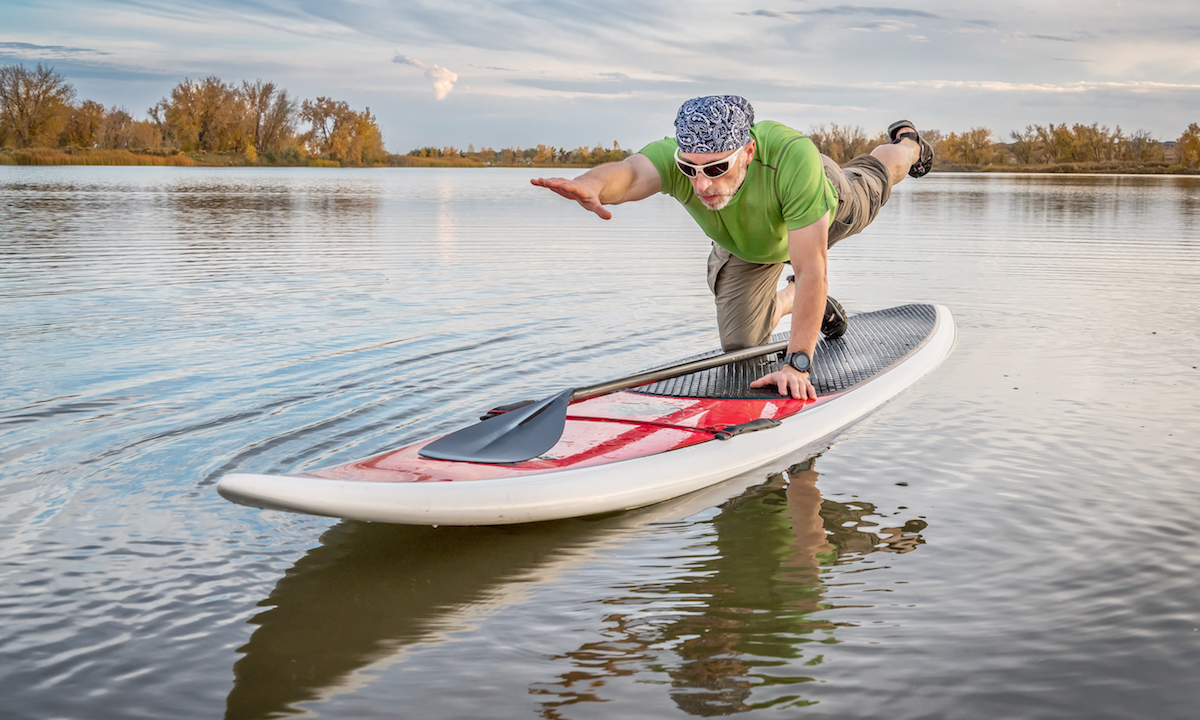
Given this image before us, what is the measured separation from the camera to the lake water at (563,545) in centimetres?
258

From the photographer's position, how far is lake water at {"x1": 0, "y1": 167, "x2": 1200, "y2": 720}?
102 inches

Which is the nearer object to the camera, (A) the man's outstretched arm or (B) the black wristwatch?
(A) the man's outstretched arm

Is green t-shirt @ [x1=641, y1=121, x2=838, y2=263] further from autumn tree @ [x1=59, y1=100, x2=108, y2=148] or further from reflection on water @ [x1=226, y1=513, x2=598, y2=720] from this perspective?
autumn tree @ [x1=59, y1=100, x2=108, y2=148]

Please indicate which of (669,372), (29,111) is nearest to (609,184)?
(669,372)

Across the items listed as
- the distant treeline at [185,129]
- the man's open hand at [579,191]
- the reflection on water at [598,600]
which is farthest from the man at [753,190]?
the distant treeline at [185,129]

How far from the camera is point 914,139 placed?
20.9ft

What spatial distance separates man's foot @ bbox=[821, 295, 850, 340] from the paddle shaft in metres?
1.04

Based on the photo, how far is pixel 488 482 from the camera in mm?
3479

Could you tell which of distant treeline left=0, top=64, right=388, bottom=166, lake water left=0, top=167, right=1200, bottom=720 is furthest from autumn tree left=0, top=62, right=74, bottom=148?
lake water left=0, top=167, right=1200, bottom=720

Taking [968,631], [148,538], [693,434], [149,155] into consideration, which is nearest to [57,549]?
[148,538]

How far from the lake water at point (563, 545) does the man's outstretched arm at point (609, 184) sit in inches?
58.1

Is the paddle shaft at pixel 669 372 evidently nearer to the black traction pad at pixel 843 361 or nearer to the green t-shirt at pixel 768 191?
the black traction pad at pixel 843 361

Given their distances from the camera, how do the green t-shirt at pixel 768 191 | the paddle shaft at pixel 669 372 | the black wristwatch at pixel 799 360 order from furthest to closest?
the black wristwatch at pixel 799 360 < the paddle shaft at pixel 669 372 < the green t-shirt at pixel 768 191

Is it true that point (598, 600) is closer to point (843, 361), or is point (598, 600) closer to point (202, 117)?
point (843, 361)
